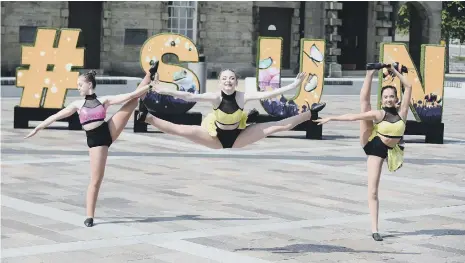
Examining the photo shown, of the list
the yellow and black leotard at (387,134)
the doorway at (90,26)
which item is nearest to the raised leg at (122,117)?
the yellow and black leotard at (387,134)

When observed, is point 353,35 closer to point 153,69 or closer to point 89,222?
point 89,222

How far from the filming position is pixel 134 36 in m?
40.6

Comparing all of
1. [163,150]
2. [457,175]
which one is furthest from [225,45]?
[457,175]

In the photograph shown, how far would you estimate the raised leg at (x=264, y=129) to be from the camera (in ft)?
33.9

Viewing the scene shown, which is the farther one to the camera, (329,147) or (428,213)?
(329,147)

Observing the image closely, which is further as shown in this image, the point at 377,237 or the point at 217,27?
the point at 217,27

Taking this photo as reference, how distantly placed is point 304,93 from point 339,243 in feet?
37.0

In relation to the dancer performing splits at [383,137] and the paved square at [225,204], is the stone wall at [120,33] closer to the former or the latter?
the paved square at [225,204]

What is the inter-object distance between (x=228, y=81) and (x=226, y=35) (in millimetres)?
32086

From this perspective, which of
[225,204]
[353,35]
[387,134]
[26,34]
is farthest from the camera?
[353,35]

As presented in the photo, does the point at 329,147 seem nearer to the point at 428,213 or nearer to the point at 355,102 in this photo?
the point at 428,213

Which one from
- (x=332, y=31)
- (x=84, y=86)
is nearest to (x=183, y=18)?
(x=332, y=31)

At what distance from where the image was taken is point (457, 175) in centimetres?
1667

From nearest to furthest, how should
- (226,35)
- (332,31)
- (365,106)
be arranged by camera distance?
1. (365,106)
2. (226,35)
3. (332,31)
